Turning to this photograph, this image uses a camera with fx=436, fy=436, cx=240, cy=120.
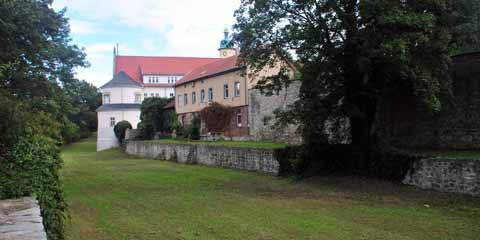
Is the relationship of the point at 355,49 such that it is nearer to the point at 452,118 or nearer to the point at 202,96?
the point at 452,118

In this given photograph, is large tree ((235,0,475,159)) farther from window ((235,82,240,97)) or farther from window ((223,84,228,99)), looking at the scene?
window ((223,84,228,99))

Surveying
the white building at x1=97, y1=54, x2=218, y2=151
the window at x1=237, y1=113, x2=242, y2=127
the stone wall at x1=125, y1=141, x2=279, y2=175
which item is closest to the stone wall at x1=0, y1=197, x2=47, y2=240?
the stone wall at x1=125, y1=141, x2=279, y2=175

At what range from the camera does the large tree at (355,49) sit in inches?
513

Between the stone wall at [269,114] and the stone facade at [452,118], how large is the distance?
7.89 meters

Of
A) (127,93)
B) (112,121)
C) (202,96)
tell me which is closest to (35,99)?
(202,96)

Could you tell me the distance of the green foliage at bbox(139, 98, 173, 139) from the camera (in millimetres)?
48875

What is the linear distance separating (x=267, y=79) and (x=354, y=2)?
4588 mm

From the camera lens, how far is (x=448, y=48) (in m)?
13.2

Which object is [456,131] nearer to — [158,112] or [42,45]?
[42,45]

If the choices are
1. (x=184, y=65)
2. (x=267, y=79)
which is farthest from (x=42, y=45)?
(x=184, y=65)

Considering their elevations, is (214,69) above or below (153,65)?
below

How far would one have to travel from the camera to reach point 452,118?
1667 centimetres

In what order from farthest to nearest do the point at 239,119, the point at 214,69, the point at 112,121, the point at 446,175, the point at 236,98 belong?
the point at 112,121 < the point at 214,69 < the point at 236,98 < the point at 239,119 < the point at 446,175

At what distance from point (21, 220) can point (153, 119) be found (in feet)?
148
